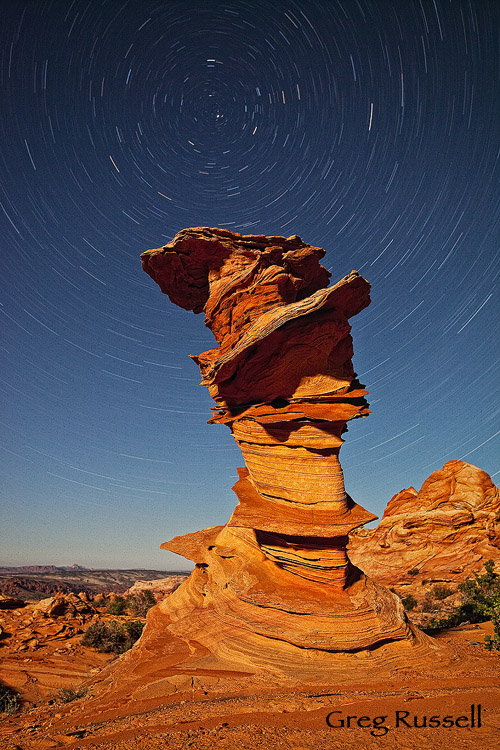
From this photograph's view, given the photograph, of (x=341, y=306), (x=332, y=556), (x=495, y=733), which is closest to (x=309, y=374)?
(x=341, y=306)

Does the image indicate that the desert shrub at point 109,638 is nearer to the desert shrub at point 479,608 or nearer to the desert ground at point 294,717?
the desert ground at point 294,717

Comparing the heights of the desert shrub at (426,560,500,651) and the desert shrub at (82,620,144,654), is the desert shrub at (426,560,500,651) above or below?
above

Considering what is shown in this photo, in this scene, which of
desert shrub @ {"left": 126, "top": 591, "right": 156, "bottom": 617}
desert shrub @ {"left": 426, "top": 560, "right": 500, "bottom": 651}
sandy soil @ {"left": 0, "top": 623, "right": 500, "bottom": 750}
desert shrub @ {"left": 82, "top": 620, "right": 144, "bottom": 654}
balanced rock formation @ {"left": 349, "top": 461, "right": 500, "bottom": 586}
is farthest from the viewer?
balanced rock formation @ {"left": 349, "top": 461, "right": 500, "bottom": 586}

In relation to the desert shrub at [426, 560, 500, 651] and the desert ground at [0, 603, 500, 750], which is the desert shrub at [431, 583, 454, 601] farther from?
the desert ground at [0, 603, 500, 750]

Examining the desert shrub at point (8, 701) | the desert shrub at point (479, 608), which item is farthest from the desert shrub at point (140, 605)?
the desert shrub at point (479, 608)

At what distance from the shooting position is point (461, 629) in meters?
16.5

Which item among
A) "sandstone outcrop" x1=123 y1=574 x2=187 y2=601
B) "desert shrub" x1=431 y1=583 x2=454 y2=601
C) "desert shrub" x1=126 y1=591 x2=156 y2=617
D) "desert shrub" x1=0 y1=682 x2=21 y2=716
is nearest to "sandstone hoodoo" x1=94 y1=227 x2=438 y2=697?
"desert shrub" x1=0 y1=682 x2=21 y2=716

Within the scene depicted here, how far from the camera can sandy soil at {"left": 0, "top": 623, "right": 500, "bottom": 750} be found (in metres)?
5.24

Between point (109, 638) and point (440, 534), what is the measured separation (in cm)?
3069

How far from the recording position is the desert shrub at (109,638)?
1742 centimetres

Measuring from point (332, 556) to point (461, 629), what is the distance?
10.8m

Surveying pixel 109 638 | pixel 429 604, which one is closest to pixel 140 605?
pixel 109 638

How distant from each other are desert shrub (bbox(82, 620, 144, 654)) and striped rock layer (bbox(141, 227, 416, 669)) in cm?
751

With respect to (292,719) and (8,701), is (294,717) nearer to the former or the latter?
(292,719)
